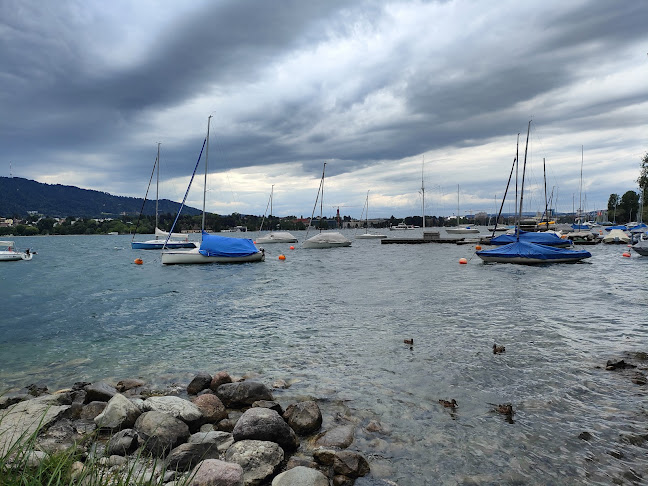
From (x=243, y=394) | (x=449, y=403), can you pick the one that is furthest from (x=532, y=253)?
(x=243, y=394)

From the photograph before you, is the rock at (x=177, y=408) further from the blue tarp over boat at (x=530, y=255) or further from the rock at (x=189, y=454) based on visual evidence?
the blue tarp over boat at (x=530, y=255)

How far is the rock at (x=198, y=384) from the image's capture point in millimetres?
9883

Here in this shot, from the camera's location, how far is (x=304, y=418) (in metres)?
7.71

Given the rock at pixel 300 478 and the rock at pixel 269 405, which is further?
the rock at pixel 269 405

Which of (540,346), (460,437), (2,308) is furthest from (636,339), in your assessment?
(2,308)

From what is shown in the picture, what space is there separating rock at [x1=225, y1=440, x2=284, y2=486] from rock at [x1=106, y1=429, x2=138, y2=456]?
172 cm

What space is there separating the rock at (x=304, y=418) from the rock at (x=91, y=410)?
4132mm

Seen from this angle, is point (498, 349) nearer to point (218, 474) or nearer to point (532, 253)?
point (218, 474)

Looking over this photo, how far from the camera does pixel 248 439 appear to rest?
7.00 m

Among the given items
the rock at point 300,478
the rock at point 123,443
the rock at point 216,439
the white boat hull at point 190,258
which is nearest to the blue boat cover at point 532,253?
the white boat hull at point 190,258

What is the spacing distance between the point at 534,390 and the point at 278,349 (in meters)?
7.82

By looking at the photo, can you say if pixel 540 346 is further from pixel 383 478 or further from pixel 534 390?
pixel 383 478

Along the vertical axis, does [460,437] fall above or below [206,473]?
below

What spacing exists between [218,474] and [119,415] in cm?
337
